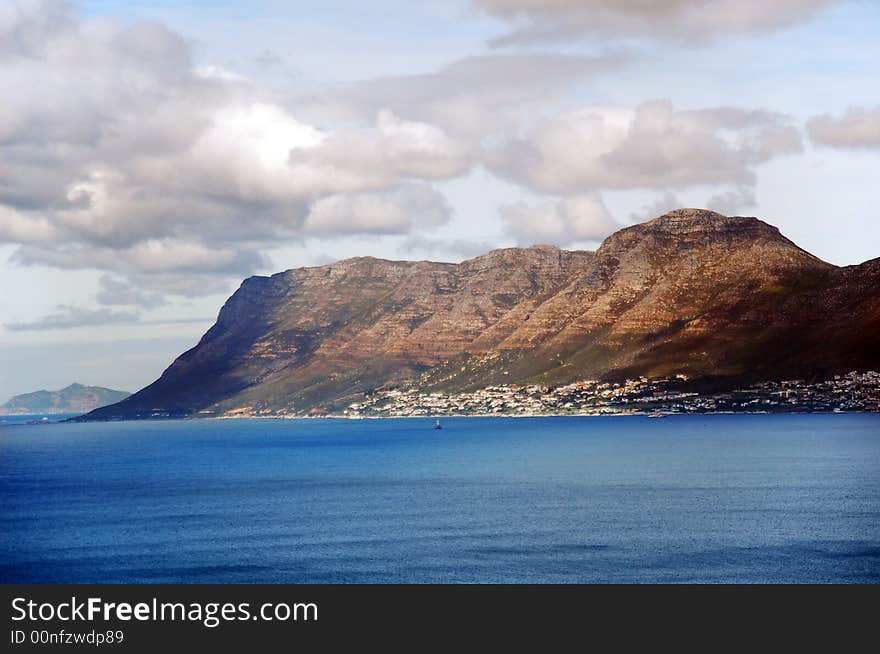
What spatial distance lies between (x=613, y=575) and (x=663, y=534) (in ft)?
86.5

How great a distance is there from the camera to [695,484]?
641ft

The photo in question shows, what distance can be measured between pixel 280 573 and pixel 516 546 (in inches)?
1122

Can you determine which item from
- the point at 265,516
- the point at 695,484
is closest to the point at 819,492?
the point at 695,484

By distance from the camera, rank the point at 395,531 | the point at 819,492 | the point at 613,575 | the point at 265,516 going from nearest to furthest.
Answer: the point at 613,575 → the point at 395,531 → the point at 265,516 → the point at 819,492
